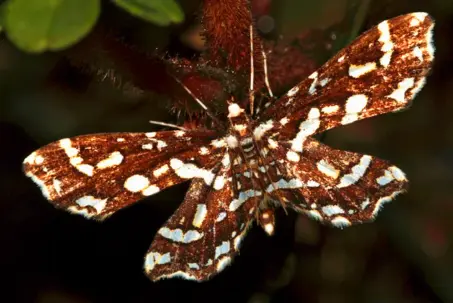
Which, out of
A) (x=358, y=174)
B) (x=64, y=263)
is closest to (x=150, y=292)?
(x=64, y=263)

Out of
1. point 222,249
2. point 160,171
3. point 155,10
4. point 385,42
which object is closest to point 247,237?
point 222,249

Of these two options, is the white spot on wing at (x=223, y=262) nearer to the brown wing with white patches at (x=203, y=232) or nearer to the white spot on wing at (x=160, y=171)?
the brown wing with white patches at (x=203, y=232)

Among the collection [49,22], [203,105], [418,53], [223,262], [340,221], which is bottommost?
[223,262]

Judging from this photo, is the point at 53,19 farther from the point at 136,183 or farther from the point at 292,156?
the point at 292,156

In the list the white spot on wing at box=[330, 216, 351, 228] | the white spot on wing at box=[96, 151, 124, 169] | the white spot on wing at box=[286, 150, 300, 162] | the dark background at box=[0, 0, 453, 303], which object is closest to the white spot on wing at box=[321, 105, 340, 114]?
the white spot on wing at box=[286, 150, 300, 162]

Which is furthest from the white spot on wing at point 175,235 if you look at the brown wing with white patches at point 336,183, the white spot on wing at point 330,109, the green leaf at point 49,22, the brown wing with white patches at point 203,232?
the green leaf at point 49,22
